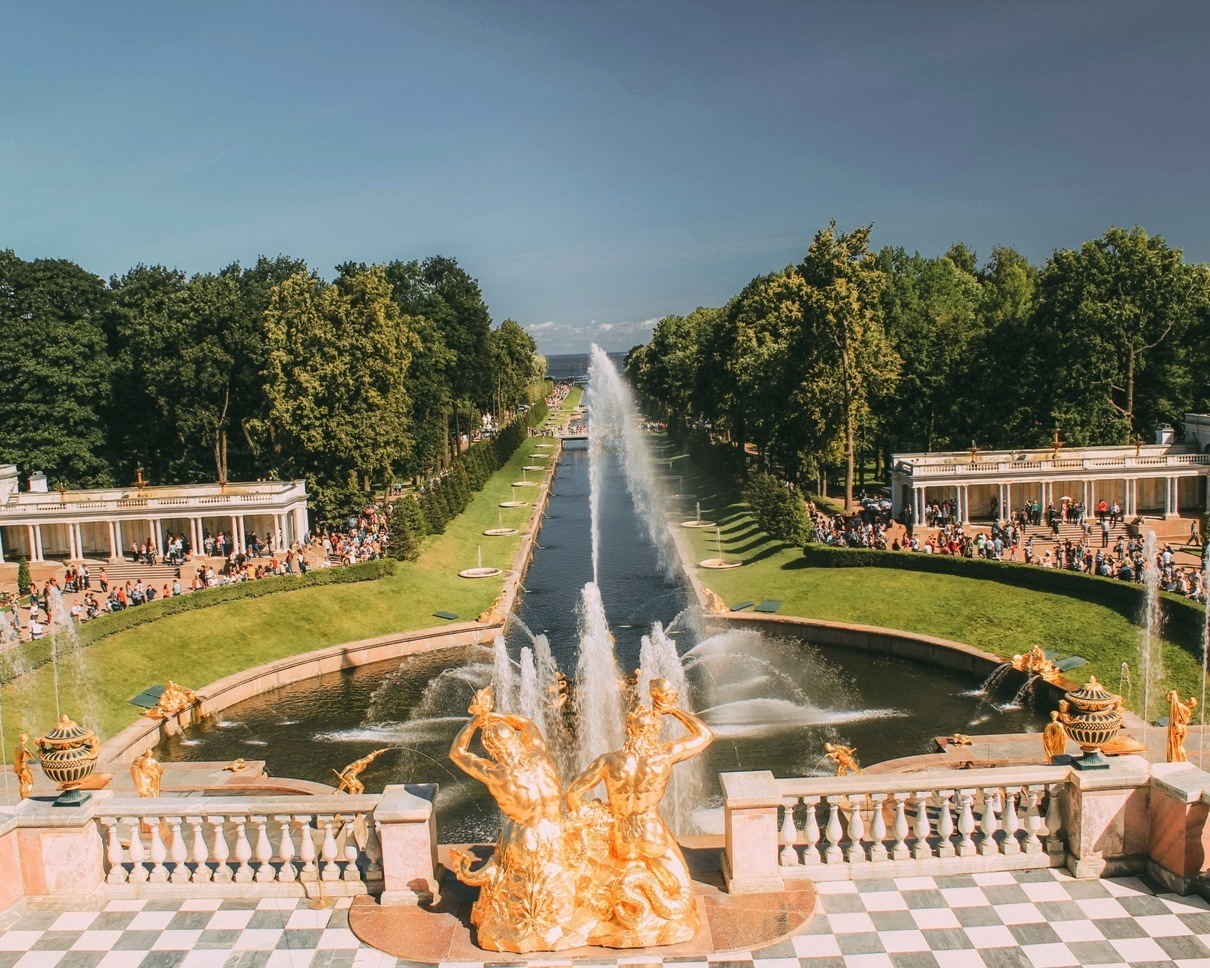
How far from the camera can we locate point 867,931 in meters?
11.3

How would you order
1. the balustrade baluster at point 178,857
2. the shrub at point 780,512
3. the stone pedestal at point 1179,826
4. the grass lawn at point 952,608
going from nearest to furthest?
the stone pedestal at point 1179,826, the balustrade baluster at point 178,857, the grass lawn at point 952,608, the shrub at point 780,512

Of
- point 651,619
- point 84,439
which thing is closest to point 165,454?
point 84,439

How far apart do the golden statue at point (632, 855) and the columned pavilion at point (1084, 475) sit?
45.8 m

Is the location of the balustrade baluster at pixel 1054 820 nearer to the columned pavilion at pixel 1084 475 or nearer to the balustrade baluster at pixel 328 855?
the balustrade baluster at pixel 328 855

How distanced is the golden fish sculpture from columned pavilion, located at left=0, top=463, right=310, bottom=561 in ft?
149

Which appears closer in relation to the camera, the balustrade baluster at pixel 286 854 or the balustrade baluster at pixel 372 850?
the balustrade baluster at pixel 372 850

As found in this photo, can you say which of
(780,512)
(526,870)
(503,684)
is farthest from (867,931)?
(780,512)

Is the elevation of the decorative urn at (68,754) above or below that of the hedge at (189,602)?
above

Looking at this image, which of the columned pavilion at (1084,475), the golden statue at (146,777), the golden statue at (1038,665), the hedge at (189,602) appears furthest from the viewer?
the columned pavilion at (1084,475)

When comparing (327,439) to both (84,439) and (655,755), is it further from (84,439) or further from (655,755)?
(655,755)

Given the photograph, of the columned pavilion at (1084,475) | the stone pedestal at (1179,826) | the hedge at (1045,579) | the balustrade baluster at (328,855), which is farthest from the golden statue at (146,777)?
the columned pavilion at (1084,475)

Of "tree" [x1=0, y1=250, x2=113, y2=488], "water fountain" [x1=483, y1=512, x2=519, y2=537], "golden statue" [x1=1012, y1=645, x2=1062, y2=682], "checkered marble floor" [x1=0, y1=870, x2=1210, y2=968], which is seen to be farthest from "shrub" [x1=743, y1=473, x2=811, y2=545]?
"checkered marble floor" [x1=0, y1=870, x2=1210, y2=968]

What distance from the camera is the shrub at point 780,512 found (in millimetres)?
49125

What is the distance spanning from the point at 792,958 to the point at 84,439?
5772 centimetres
